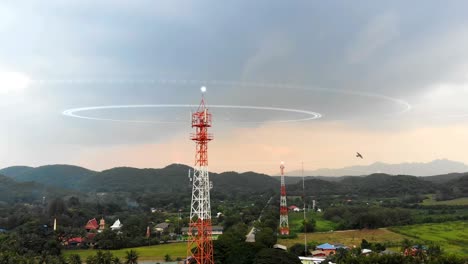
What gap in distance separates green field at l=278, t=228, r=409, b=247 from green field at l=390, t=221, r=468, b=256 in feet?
5.20

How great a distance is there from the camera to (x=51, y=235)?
3641cm

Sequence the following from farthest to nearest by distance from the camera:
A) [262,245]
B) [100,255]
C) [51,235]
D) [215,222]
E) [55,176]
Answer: [55,176] < [215,222] < [51,235] < [262,245] < [100,255]

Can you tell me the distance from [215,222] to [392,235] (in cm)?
2156

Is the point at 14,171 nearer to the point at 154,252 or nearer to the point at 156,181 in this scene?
the point at 156,181

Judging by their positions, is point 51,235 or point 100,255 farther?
point 51,235

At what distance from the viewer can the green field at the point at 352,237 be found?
35.9 metres

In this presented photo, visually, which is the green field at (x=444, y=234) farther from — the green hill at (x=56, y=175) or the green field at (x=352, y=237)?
the green hill at (x=56, y=175)

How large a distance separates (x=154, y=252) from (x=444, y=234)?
88.9 feet

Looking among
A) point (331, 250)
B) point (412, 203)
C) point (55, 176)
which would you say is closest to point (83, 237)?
point (331, 250)

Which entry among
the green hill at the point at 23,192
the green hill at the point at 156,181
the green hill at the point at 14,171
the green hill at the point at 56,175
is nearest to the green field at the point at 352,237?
the green hill at the point at 23,192

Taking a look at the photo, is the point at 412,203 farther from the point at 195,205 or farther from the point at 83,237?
the point at 195,205

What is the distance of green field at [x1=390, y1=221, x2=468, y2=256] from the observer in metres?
32.8

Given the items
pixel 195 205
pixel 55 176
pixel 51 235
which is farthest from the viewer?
pixel 55 176

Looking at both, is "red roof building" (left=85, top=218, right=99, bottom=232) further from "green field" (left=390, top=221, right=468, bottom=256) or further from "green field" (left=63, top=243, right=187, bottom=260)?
"green field" (left=390, top=221, right=468, bottom=256)
